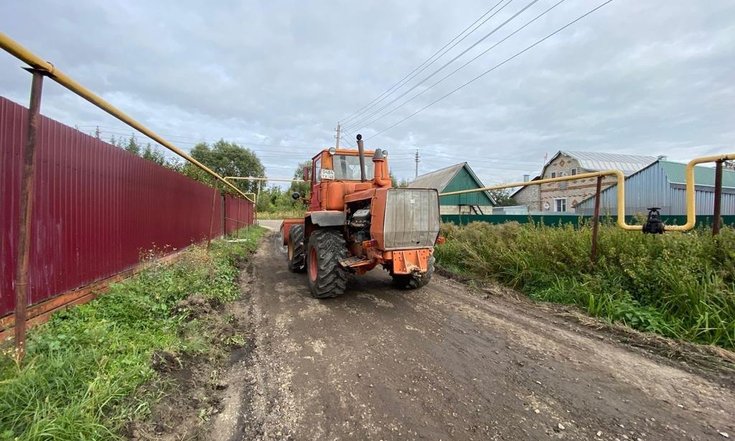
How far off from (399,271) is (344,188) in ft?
7.53

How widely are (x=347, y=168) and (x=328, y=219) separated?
144 cm

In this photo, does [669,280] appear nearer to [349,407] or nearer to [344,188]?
→ [349,407]

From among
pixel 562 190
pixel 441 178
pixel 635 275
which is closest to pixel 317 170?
pixel 635 275

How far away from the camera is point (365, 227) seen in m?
5.59

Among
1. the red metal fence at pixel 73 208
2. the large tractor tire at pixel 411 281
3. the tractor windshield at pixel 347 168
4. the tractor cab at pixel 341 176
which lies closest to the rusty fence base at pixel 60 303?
the red metal fence at pixel 73 208

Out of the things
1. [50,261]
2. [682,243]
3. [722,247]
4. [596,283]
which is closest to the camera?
[50,261]

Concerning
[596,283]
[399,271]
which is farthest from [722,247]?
[399,271]

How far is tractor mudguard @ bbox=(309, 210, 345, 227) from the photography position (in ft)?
18.9

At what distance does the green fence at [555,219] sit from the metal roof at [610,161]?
1081 inches

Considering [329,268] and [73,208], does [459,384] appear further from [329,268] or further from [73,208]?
[73,208]

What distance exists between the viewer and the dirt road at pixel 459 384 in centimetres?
240

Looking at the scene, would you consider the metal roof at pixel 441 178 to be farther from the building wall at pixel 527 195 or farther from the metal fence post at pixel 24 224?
the metal fence post at pixel 24 224

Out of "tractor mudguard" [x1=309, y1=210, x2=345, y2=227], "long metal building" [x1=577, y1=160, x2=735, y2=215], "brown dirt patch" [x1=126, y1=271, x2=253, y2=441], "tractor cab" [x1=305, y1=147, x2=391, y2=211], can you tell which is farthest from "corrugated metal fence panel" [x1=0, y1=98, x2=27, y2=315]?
"long metal building" [x1=577, y1=160, x2=735, y2=215]

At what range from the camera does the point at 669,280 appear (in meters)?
4.11
